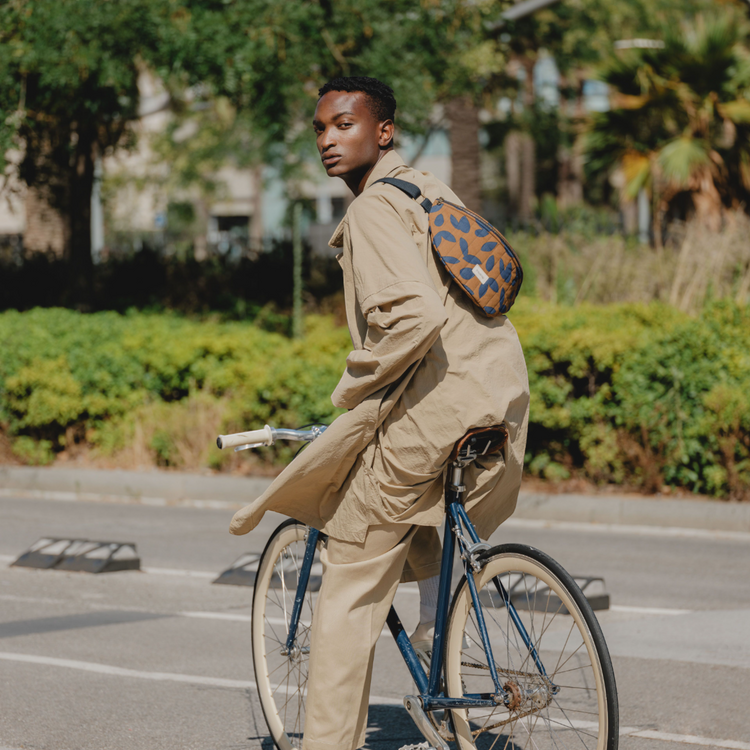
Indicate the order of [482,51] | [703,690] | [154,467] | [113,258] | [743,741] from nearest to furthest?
1. [743,741]
2. [703,690]
3. [154,467]
4. [482,51]
5. [113,258]

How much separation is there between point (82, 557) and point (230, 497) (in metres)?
2.85

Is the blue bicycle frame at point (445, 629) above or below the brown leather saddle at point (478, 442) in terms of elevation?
below

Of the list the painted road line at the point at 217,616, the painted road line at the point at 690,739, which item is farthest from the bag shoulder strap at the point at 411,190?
the painted road line at the point at 217,616

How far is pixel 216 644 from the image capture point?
5.47 m

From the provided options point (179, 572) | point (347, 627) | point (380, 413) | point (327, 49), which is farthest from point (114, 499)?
point (380, 413)

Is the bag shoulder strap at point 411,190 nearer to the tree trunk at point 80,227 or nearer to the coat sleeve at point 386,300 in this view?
the coat sleeve at point 386,300

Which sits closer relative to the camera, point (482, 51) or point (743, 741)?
point (743, 741)

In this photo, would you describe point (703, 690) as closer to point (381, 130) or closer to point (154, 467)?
point (381, 130)

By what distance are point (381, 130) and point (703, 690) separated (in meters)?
2.81

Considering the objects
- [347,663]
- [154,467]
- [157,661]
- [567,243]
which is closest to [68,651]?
[157,661]

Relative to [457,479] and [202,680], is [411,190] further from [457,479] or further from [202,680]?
[202,680]

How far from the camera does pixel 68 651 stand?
5.34 meters

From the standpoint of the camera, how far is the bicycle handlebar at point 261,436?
127 inches

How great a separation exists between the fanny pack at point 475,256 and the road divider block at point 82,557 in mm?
4718
